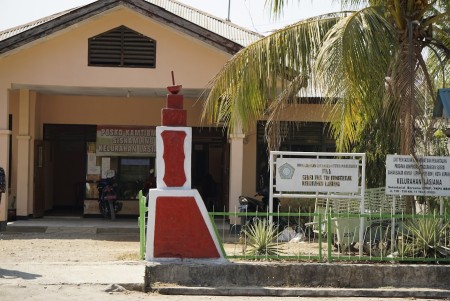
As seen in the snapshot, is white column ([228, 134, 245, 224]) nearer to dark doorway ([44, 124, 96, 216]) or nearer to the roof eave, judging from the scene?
the roof eave

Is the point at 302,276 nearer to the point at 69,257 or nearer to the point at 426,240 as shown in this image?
the point at 426,240

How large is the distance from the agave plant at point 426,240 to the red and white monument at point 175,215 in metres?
2.95

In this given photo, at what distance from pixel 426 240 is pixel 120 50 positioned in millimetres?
9388

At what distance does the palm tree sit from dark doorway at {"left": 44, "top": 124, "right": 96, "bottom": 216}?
32.1 feet

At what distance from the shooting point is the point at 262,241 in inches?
508

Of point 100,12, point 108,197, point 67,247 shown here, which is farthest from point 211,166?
point 67,247

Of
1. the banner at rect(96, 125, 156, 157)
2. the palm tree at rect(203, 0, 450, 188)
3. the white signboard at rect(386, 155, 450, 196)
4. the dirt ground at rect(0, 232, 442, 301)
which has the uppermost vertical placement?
the palm tree at rect(203, 0, 450, 188)

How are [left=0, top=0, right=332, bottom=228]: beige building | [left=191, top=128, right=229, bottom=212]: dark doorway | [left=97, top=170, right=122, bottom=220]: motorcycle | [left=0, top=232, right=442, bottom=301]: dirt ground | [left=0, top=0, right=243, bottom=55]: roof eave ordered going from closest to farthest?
[left=0, top=232, right=442, bottom=301]: dirt ground
[left=0, top=0, right=243, bottom=55]: roof eave
[left=0, top=0, right=332, bottom=228]: beige building
[left=97, top=170, right=122, bottom=220]: motorcycle
[left=191, top=128, right=229, bottom=212]: dark doorway

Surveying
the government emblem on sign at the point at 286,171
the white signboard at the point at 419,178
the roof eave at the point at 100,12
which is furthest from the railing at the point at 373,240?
the roof eave at the point at 100,12

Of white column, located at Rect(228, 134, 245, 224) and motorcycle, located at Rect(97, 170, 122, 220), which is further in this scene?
motorcycle, located at Rect(97, 170, 122, 220)

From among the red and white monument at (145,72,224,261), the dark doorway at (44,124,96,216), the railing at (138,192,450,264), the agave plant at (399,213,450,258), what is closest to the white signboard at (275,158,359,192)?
the railing at (138,192,450,264)

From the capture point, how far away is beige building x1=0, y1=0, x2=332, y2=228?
62.7 feet

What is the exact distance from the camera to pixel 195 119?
897 inches

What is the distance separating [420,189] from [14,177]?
38.6ft
